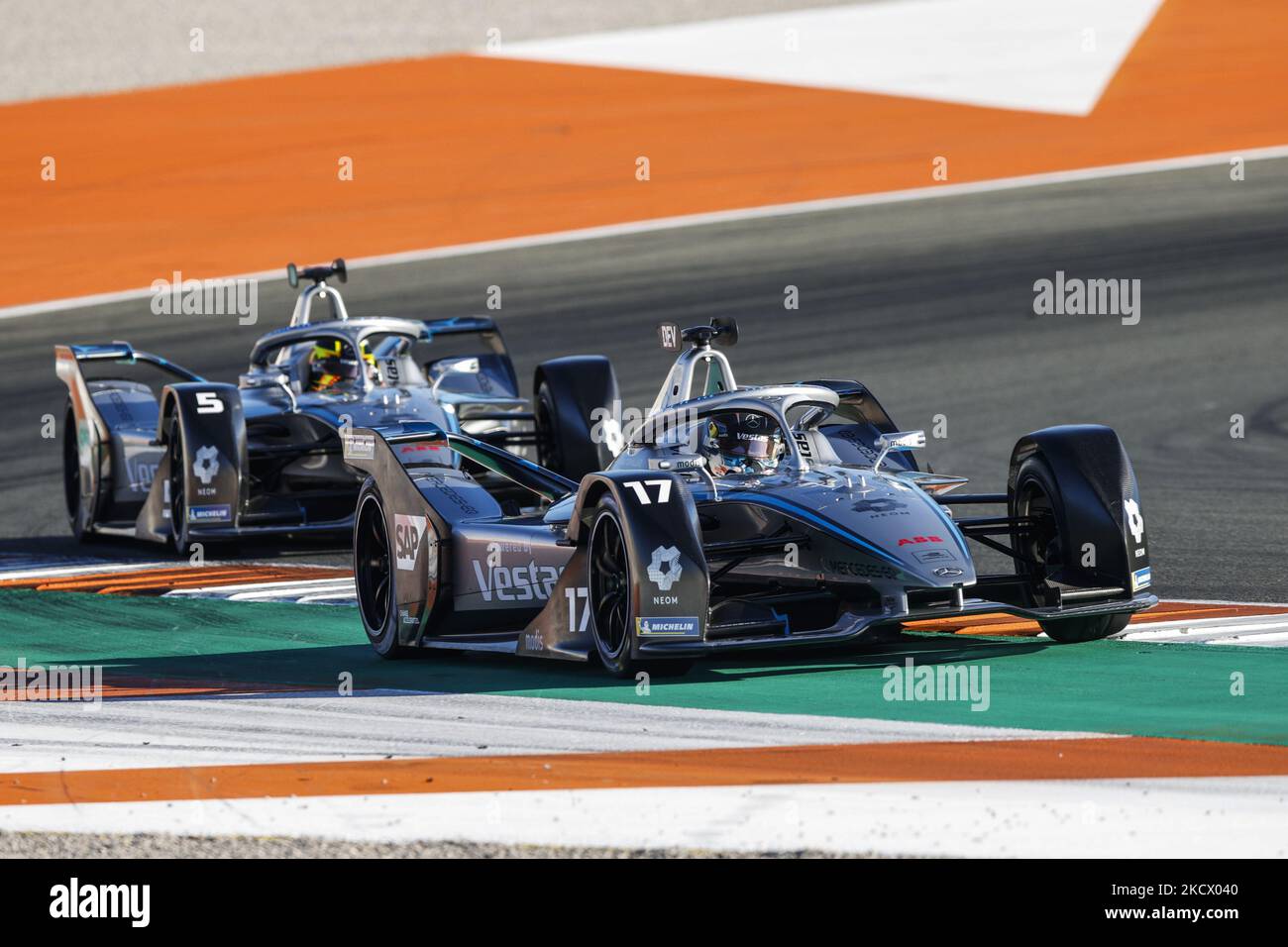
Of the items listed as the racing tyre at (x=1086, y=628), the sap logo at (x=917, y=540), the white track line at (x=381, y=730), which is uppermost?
the sap logo at (x=917, y=540)

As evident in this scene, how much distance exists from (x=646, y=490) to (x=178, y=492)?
7.65 meters

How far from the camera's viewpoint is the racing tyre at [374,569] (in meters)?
12.3

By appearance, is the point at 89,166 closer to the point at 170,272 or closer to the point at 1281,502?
the point at 170,272

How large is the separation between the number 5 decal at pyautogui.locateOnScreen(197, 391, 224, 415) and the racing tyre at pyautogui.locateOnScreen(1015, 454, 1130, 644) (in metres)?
7.37

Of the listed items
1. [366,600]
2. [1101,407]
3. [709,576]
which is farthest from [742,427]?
[1101,407]

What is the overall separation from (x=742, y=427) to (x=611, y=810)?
13.0 feet

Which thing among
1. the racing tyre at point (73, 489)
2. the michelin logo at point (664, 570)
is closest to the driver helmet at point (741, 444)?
the michelin logo at point (664, 570)

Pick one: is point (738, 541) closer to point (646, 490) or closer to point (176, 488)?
point (646, 490)

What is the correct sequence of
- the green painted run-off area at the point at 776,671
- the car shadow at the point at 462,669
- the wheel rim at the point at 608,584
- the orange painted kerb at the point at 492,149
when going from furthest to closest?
1. the orange painted kerb at the point at 492,149
2. the car shadow at the point at 462,669
3. the wheel rim at the point at 608,584
4. the green painted run-off area at the point at 776,671

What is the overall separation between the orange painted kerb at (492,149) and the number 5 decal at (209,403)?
1320 cm

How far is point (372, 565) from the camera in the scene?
12.7m

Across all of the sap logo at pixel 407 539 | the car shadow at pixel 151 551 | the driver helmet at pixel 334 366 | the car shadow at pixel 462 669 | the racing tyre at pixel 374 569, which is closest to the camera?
the car shadow at pixel 462 669

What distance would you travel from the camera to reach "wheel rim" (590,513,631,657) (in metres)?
10.6
